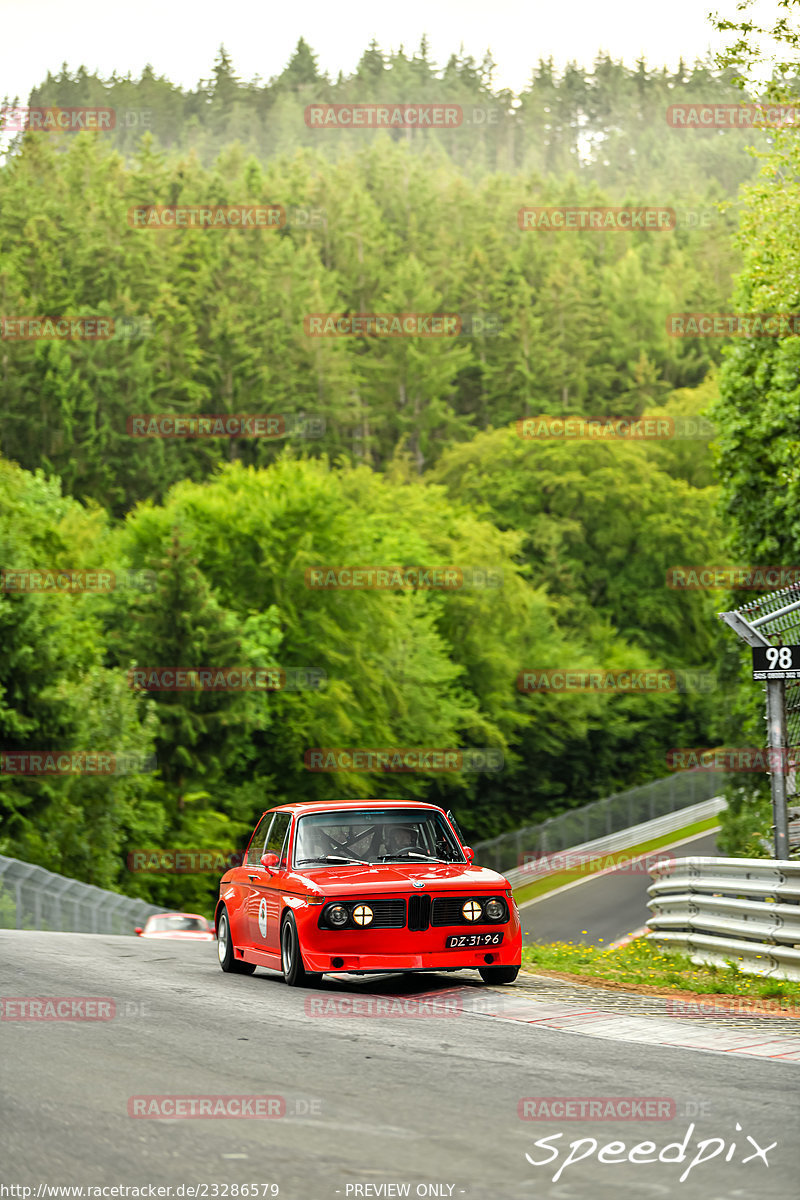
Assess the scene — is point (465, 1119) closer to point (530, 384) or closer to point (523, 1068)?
point (523, 1068)

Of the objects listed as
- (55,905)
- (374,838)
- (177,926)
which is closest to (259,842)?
(374,838)

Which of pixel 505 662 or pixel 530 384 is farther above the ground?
pixel 530 384

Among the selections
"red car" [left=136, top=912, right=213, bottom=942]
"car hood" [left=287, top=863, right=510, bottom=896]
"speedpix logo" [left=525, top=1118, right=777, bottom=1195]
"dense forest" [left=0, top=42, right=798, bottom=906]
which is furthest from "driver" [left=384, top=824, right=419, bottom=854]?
"red car" [left=136, top=912, right=213, bottom=942]

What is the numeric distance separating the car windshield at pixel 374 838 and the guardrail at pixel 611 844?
37.8 metres

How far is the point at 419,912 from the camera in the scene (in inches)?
447

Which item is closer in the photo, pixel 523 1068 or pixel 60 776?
pixel 523 1068

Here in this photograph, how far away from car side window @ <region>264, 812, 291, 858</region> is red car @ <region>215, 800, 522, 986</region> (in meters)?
0.01

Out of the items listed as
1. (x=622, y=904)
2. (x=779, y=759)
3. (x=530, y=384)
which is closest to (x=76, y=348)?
(x=530, y=384)

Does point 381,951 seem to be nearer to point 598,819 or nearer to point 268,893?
point 268,893

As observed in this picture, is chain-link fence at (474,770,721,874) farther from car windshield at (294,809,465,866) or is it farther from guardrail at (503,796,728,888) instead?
car windshield at (294,809,465,866)

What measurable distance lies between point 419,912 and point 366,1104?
4.44 meters

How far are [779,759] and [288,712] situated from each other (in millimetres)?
39710

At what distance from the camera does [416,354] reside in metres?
102

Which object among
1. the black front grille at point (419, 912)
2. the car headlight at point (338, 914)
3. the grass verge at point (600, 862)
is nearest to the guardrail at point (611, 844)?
the grass verge at point (600, 862)
